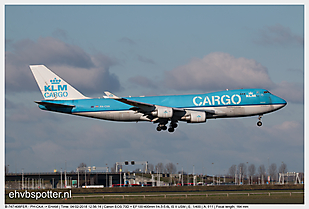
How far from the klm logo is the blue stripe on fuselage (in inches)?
190

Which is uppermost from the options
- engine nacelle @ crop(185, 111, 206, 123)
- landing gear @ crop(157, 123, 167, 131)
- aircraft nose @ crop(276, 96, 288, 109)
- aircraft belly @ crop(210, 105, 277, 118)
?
aircraft nose @ crop(276, 96, 288, 109)

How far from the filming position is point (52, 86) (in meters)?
66.1

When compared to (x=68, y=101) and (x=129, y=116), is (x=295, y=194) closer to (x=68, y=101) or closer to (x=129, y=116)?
(x=129, y=116)

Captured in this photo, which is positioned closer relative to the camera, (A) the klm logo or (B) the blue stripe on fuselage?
(B) the blue stripe on fuselage

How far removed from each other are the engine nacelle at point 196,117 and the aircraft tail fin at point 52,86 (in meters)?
18.0

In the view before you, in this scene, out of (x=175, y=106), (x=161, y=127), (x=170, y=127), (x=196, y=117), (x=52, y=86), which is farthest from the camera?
(x=52, y=86)

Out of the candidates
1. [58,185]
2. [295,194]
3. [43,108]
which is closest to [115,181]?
[58,185]

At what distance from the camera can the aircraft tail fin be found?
65500 mm

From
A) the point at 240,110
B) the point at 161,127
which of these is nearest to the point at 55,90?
the point at 161,127

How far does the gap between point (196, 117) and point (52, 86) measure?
80.7 feet

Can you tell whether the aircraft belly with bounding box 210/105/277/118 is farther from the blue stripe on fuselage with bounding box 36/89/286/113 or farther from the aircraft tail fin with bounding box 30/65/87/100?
the aircraft tail fin with bounding box 30/65/87/100

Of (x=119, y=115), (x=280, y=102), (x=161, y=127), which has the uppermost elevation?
(x=280, y=102)

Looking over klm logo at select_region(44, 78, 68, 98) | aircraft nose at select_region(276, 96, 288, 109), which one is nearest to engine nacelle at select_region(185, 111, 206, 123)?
aircraft nose at select_region(276, 96, 288, 109)

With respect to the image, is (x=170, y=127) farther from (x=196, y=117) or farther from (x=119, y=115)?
(x=119, y=115)
